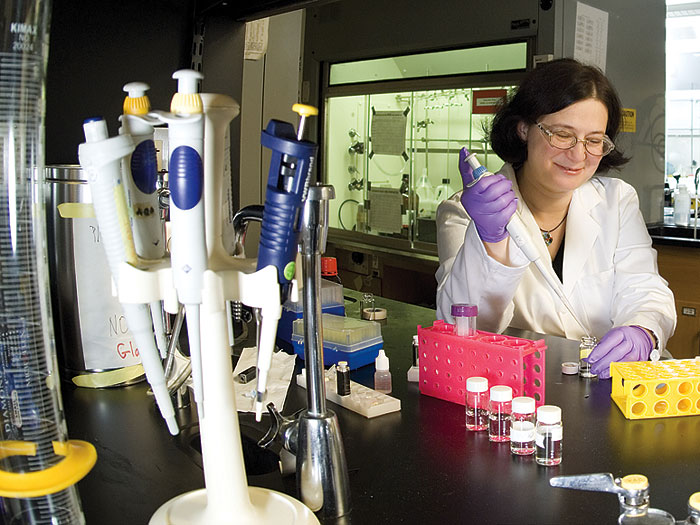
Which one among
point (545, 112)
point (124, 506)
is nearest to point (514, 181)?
point (545, 112)

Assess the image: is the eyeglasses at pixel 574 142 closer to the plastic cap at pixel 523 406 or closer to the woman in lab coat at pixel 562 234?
the woman in lab coat at pixel 562 234

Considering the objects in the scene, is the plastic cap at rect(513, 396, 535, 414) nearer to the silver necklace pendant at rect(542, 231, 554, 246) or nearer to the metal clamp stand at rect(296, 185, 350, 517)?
the metal clamp stand at rect(296, 185, 350, 517)

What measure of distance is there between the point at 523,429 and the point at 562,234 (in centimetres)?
137

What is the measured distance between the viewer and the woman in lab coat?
189 cm

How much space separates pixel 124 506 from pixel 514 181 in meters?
1.67

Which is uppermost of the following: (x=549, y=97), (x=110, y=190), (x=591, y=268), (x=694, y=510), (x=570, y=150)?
(x=549, y=97)

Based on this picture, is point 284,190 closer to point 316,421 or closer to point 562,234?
point 316,421

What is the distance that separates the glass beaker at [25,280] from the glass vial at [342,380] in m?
0.59

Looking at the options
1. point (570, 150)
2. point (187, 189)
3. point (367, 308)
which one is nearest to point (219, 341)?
point (187, 189)

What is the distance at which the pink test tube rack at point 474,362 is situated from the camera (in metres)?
1.13

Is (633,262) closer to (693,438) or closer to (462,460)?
(693,438)

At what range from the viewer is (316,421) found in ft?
2.61

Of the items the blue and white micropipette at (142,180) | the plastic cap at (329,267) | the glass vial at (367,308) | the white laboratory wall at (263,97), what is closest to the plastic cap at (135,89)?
the blue and white micropipette at (142,180)

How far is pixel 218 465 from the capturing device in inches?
28.4
